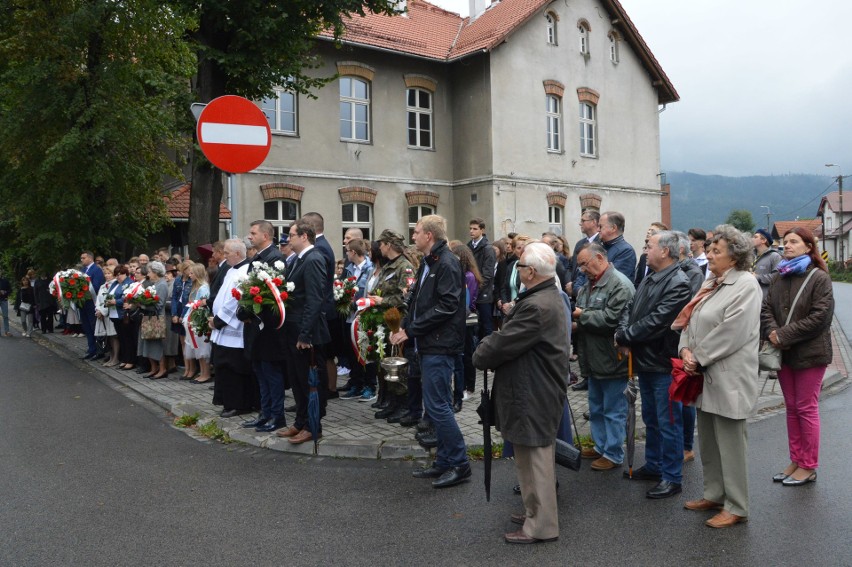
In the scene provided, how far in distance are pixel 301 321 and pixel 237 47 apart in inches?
333

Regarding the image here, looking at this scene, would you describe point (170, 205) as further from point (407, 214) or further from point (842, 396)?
point (842, 396)

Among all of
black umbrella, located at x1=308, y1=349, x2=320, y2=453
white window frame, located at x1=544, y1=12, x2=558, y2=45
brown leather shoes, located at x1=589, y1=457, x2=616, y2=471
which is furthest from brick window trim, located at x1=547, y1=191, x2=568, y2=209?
brown leather shoes, located at x1=589, y1=457, x2=616, y2=471

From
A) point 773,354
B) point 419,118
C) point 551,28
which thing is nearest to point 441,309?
point 773,354

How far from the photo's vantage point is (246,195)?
2064 cm

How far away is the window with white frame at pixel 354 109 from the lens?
74.0 ft

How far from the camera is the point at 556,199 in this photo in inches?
1024

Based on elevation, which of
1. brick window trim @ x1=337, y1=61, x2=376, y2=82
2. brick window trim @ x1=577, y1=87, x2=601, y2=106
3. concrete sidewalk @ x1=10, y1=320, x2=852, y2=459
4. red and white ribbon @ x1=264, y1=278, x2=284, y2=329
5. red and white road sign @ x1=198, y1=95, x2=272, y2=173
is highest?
brick window trim @ x1=577, y1=87, x2=601, y2=106

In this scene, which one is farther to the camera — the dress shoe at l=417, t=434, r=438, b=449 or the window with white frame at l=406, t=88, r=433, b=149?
the window with white frame at l=406, t=88, r=433, b=149

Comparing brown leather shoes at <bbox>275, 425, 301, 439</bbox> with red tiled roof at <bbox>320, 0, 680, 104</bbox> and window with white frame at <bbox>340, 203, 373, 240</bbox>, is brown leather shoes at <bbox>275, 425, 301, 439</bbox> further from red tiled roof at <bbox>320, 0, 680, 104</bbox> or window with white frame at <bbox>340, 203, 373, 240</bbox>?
red tiled roof at <bbox>320, 0, 680, 104</bbox>

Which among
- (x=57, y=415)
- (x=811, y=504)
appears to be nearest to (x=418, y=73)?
(x=57, y=415)

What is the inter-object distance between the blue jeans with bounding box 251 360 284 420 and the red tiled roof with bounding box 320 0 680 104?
50.6 ft

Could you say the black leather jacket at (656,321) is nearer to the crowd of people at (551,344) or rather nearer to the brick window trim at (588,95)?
the crowd of people at (551,344)

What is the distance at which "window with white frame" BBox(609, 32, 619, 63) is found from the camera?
28172mm

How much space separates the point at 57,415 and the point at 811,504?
27.4ft
